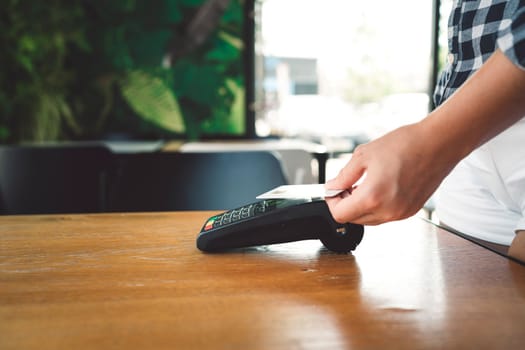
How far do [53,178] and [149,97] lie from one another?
2.21 meters

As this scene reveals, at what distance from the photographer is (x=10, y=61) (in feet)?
11.5

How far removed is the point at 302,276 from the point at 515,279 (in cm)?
25

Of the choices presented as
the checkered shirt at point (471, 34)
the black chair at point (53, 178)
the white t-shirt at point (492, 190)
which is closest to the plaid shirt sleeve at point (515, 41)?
the checkered shirt at point (471, 34)

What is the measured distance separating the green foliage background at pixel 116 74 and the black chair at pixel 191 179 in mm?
2481

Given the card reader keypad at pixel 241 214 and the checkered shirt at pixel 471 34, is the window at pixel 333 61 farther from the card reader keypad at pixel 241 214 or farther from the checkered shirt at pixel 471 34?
the card reader keypad at pixel 241 214

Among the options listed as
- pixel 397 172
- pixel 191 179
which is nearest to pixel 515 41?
pixel 397 172

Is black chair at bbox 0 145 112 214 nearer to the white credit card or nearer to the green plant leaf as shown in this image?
the white credit card

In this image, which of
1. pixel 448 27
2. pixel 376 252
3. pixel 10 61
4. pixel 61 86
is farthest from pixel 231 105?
pixel 376 252

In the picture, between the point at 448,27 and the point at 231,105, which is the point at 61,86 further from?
the point at 448,27

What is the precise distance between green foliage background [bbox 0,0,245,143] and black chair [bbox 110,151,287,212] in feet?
8.14

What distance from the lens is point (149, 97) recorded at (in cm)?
378

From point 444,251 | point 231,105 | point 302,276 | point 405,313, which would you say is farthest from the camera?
point 231,105

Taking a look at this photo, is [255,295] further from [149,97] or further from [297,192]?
[149,97]

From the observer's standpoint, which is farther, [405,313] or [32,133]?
[32,133]
